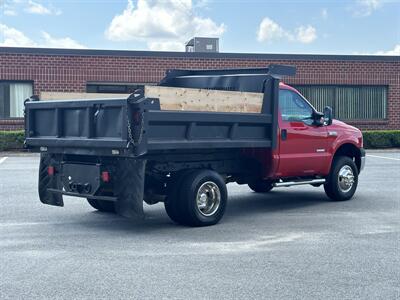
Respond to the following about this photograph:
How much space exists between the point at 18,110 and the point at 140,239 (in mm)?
17668

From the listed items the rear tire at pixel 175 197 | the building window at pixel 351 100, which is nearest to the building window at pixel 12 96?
the building window at pixel 351 100

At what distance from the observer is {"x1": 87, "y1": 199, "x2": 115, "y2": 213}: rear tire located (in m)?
9.93

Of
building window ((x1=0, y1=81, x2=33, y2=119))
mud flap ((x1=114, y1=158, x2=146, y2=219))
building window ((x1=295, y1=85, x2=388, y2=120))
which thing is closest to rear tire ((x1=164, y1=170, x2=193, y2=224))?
mud flap ((x1=114, y1=158, x2=146, y2=219))

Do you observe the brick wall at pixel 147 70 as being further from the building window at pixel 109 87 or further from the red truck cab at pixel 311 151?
the red truck cab at pixel 311 151

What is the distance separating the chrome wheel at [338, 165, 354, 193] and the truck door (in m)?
0.51

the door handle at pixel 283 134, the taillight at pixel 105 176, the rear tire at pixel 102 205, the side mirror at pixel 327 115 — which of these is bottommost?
the rear tire at pixel 102 205

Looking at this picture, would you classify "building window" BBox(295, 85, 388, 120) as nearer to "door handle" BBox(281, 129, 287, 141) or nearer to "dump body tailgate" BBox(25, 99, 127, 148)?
"door handle" BBox(281, 129, 287, 141)

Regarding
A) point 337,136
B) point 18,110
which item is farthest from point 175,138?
point 18,110

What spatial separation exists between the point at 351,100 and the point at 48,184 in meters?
20.2

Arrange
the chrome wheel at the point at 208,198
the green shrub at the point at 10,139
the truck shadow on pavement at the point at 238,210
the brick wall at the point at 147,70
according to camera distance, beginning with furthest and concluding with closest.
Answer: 1. the brick wall at the point at 147,70
2. the green shrub at the point at 10,139
3. the truck shadow on pavement at the point at 238,210
4. the chrome wheel at the point at 208,198

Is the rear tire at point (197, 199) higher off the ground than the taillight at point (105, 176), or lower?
lower

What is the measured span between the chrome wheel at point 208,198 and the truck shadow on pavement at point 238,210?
330 millimetres

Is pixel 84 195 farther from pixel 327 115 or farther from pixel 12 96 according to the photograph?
pixel 12 96

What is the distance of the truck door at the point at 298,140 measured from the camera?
1012 centimetres
